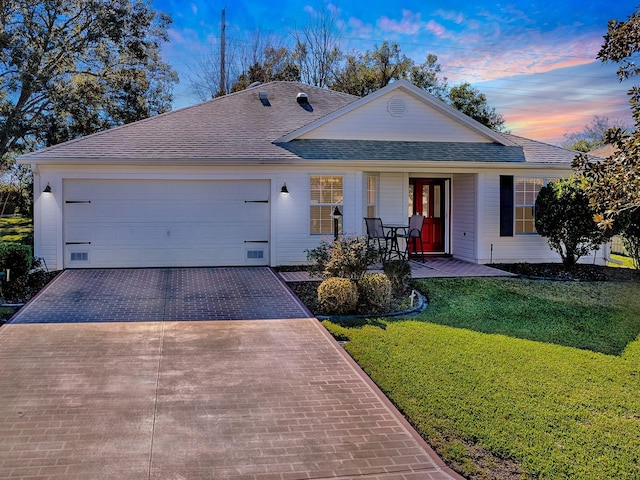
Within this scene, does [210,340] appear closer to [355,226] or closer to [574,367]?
[574,367]

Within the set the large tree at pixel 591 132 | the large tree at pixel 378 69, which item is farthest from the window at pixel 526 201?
the large tree at pixel 591 132

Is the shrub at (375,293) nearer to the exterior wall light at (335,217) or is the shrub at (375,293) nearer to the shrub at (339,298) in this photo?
the shrub at (339,298)

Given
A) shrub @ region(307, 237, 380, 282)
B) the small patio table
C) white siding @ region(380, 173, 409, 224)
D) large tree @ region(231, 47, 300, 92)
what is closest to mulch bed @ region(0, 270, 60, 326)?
shrub @ region(307, 237, 380, 282)

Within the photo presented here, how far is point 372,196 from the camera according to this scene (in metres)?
13.8

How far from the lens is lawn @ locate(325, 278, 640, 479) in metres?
3.96

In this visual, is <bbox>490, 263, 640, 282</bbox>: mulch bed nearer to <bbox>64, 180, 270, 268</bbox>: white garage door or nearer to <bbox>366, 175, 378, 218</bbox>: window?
<bbox>366, 175, 378, 218</bbox>: window

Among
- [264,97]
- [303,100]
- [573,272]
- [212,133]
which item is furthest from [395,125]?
[573,272]

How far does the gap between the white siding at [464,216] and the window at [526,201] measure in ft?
3.80

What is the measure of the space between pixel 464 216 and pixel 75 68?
1790 cm

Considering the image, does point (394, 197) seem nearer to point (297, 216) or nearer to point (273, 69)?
point (297, 216)

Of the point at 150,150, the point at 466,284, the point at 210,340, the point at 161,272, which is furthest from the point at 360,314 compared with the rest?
the point at 150,150

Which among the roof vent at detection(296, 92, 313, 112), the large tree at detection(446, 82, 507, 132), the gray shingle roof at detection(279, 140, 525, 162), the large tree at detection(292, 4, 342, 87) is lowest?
the gray shingle roof at detection(279, 140, 525, 162)

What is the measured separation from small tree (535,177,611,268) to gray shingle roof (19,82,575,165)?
1385mm

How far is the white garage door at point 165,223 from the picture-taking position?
12016mm
